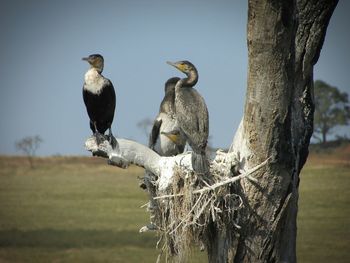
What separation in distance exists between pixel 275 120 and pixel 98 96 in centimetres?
250

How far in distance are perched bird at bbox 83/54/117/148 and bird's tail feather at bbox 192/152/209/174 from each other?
146 cm

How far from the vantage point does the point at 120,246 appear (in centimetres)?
2505

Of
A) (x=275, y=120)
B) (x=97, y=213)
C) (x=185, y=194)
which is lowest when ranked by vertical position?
(x=97, y=213)

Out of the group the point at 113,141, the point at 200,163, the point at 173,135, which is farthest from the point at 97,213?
the point at 200,163

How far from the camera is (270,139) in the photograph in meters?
8.27

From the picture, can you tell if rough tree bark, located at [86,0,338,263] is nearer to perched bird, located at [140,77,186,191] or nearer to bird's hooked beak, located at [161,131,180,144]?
bird's hooked beak, located at [161,131,180,144]

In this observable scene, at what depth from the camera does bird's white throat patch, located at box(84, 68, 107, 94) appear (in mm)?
9633

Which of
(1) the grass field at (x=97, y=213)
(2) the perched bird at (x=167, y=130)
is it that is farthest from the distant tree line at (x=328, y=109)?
(2) the perched bird at (x=167, y=130)

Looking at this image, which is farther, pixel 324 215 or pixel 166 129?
pixel 324 215

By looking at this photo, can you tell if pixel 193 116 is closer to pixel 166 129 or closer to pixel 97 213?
pixel 166 129

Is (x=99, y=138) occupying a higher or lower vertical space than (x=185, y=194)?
higher

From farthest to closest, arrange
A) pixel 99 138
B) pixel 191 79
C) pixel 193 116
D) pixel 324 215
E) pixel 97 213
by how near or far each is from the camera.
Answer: pixel 97 213, pixel 324 215, pixel 191 79, pixel 99 138, pixel 193 116

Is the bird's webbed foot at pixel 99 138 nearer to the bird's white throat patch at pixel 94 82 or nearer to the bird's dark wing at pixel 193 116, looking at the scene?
the bird's white throat patch at pixel 94 82

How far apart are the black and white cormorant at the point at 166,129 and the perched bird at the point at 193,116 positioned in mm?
1157
